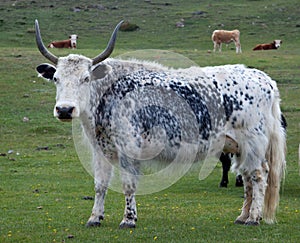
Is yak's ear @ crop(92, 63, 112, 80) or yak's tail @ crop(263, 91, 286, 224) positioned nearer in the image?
yak's ear @ crop(92, 63, 112, 80)

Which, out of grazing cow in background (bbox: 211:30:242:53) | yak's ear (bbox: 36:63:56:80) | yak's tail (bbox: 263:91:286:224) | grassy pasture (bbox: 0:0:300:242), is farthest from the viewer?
grazing cow in background (bbox: 211:30:242:53)

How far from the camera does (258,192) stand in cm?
961

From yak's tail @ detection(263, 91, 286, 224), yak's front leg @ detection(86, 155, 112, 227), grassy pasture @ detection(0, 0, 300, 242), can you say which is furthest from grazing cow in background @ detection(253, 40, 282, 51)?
yak's front leg @ detection(86, 155, 112, 227)

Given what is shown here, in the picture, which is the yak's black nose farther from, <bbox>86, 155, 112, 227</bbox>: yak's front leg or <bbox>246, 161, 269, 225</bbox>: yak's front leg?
<bbox>246, 161, 269, 225</bbox>: yak's front leg

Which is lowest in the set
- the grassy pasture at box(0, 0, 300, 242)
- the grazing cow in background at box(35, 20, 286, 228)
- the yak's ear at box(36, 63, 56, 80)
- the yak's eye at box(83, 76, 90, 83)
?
the grassy pasture at box(0, 0, 300, 242)

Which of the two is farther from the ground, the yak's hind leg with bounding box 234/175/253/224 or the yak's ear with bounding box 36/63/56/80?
the yak's ear with bounding box 36/63/56/80

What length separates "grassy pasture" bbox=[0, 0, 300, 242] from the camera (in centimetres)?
919

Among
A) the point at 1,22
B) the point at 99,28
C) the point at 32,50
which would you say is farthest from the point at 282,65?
the point at 1,22

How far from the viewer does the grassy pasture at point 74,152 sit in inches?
362

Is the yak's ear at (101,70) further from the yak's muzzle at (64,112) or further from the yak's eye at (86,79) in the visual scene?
the yak's muzzle at (64,112)

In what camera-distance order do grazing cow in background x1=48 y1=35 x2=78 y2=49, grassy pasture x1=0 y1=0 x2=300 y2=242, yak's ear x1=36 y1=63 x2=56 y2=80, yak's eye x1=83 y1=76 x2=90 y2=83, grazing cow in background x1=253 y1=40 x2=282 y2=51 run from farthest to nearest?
1. grazing cow in background x1=253 y1=40 x2=282 y2=51
2. grazing cow in background x1=48 y1=35 x2=78 y2=49
3. yak's ear x1=36 y1=63 x2=56 y2=80
4. grassy pasture x1=0 y1=0 x2=300 y2=242
5. yak's eye x1=83 y1=76 x2=90 y2=83

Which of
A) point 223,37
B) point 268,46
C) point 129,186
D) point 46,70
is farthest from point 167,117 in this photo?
point 223,37

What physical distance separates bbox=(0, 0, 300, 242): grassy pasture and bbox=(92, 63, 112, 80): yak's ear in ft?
6.29

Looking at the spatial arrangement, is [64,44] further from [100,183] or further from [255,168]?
[255,168]
